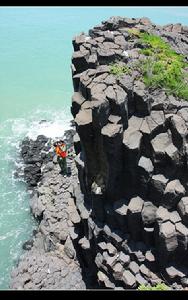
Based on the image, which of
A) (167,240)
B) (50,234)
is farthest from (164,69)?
(50,234)

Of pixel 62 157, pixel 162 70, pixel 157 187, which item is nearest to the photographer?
pixel 157 187

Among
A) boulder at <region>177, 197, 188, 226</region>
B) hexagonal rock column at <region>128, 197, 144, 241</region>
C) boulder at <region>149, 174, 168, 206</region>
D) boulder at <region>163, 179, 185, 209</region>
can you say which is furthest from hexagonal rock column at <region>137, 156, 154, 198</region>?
boulder at <region>177, 197, 188, 226</region>

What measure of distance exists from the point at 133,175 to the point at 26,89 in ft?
101

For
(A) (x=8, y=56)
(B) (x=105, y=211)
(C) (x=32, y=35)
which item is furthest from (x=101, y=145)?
(C) (x=32, y=35)

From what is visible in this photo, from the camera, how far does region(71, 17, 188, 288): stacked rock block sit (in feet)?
48.5

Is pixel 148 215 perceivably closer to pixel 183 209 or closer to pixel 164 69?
pixel 183 209

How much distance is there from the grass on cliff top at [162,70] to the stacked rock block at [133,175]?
1.20 ft

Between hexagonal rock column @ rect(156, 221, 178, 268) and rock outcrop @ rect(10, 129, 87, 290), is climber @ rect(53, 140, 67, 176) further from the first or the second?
hexagonal rock column @ rect(156, 221, 178, 268)

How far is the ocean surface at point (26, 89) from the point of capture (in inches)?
946

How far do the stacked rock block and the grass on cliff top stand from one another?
14.4 inches

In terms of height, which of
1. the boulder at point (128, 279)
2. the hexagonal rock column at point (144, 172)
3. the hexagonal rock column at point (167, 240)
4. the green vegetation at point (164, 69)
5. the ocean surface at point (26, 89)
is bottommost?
the ocean surface at point (26, 89)

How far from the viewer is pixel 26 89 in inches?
1726

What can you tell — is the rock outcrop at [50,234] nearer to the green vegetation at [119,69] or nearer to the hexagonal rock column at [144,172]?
the hexagonal rock column at [144,172]

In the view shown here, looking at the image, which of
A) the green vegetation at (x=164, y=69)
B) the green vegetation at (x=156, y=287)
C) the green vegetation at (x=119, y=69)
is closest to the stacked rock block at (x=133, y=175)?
the green vegetation at (x=119, y=69)
